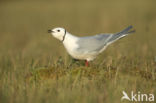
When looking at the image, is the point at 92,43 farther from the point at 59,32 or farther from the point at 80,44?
the point at 59,32

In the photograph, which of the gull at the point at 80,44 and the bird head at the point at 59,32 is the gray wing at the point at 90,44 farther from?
the bird head at the point at 59,32

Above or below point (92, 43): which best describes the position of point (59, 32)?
above

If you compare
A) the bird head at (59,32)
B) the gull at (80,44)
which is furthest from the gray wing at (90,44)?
the bird head at (59,32)

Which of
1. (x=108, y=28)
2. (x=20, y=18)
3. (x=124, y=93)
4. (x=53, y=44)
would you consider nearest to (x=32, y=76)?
(x=124, y=93)

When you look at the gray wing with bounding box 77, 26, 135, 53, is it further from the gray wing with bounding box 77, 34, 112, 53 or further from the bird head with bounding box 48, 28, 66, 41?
the bird head with bounding box 48, 28, 66, 41

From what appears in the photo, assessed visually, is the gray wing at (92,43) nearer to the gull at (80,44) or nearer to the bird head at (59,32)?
the gull at (80,44)

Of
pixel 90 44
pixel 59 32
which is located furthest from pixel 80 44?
pixel 59 32

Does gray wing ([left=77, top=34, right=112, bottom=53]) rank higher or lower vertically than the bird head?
lower

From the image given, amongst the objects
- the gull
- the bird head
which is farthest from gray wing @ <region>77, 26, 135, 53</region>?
the bird head

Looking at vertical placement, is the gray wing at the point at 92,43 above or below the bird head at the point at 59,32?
below

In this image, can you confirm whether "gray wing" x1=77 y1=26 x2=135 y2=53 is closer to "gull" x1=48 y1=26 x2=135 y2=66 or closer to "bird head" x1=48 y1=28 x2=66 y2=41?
"gull" x1=48 y1=26 x2=135 y2=66

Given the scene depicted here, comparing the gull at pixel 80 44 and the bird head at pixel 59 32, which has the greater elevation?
the bird head at pixel 59 32

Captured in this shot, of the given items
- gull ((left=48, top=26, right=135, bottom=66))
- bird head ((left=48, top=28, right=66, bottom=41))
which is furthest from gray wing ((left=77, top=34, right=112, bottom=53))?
bird head ((left=48, top=28, right=66, bottom=41))

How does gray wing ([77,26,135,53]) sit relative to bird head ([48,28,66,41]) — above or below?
below
